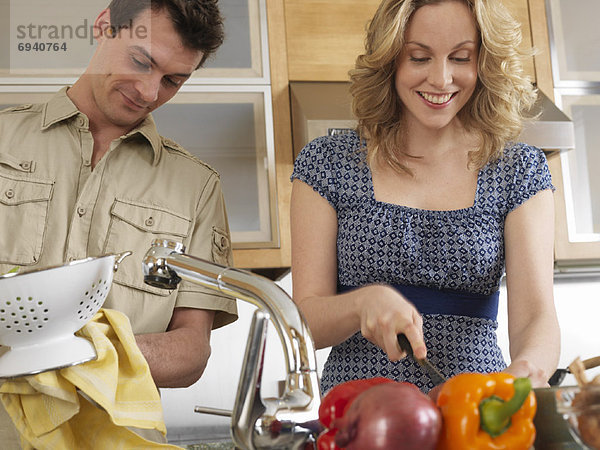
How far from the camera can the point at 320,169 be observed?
1382mm

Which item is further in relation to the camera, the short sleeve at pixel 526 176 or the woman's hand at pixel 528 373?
the short sleeve at pixel 526 176

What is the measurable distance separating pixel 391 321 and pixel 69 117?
0.93 meters

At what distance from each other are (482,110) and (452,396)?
0.90m

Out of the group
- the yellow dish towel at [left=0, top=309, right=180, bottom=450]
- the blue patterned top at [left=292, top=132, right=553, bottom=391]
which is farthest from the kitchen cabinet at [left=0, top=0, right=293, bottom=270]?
the yellow dish towel at [left=0, top=309, right=180, bottom=450]

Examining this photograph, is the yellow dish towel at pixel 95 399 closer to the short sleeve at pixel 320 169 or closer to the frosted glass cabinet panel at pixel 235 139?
the short sleeve at pixel 320 169

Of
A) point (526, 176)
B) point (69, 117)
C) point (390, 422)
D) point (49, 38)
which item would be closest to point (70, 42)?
point (49, 38)

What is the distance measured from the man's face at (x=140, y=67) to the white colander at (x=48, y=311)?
0.64 m

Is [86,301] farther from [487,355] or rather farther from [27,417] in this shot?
[487,355]

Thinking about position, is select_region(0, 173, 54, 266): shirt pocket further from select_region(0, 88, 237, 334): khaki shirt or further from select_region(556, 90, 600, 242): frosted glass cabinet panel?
select_region(556, 90, 600, 242): frosted glass cabinet panel

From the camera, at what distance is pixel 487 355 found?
51.1 inches

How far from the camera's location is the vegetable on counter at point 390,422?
541 millimetres

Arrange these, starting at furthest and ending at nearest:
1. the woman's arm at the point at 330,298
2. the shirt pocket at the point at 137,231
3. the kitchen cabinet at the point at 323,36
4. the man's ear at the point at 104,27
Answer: the kitchen cabinet at the point at 323,36, the man's ear at the point at 104,27, the shirt pocket at the point at 137,231, the woman's arm at the point at 330,298

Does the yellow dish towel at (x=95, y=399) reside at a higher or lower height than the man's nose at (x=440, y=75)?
lower

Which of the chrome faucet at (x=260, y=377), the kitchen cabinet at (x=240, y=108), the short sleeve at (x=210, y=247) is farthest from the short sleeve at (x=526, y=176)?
the kitchen cabinet at (x=240, y=108)
